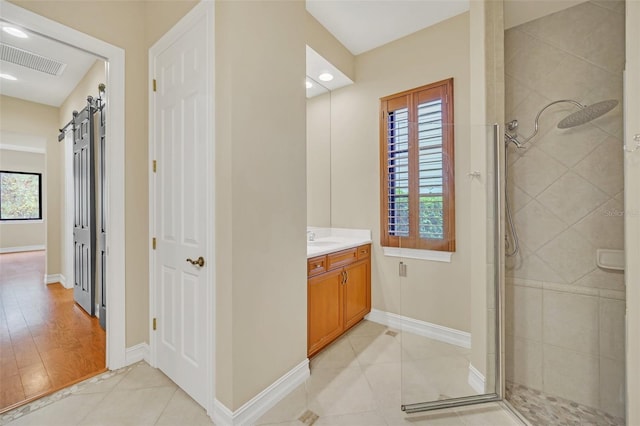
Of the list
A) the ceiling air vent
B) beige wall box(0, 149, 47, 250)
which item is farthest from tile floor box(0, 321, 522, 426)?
beige wall box(0, 149, 47, 250)

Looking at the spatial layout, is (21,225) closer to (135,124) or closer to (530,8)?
(135,124)

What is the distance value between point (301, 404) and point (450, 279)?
1.27 m

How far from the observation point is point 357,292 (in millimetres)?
2699

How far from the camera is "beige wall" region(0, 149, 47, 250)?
674 cm

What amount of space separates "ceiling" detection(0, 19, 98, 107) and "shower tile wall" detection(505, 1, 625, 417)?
3439mm

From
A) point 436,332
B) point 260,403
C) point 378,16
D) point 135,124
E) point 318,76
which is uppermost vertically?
point 378,16

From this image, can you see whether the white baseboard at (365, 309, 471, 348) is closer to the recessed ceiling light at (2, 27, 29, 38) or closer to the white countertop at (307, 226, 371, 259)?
the white countertop at (307, 226, 371, 259)

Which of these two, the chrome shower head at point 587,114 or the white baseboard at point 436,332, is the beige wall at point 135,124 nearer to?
the white baseboard at point 436,332

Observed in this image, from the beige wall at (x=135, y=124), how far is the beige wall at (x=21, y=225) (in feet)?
22.5

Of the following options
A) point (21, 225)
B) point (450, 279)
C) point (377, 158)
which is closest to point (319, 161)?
point (377, 158)

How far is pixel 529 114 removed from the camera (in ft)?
6.18

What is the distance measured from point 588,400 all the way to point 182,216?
276 cm

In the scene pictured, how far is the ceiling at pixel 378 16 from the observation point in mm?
2297

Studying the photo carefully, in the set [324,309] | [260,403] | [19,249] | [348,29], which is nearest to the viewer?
[260,403]
